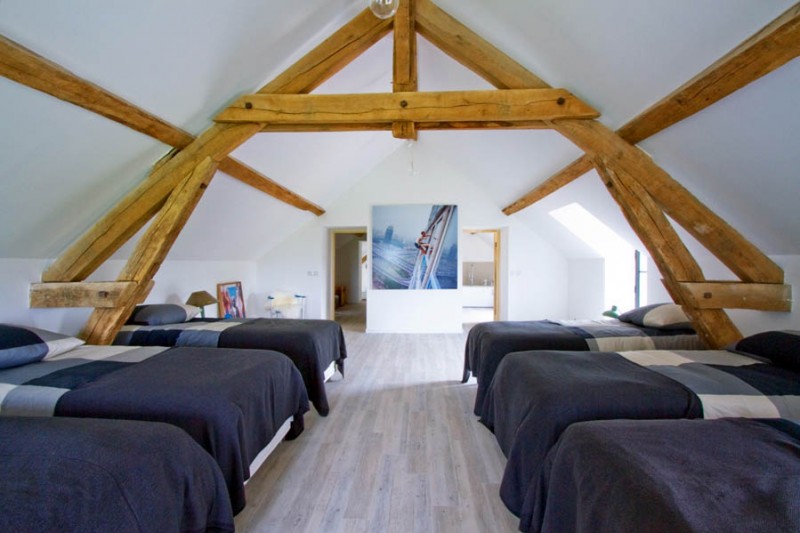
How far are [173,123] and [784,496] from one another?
352 centimetres

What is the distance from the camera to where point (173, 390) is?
1.67 metres

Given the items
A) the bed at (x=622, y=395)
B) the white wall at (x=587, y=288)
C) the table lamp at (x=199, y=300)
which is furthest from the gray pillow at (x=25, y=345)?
the white wall at (x=587, y=288)

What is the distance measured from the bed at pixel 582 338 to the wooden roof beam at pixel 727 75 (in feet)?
4.92

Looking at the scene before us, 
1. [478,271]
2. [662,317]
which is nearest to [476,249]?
[478,271]

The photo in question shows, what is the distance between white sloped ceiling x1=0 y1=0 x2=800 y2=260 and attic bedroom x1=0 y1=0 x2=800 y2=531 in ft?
0.05

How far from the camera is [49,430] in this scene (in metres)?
1.21

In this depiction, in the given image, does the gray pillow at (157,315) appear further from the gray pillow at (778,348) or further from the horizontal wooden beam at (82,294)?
the gray pillow at (778,348)

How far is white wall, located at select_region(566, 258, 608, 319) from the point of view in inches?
209

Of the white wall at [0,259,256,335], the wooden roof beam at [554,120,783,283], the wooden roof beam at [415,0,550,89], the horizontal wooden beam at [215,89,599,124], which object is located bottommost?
the white wall at [0,259,256,335]

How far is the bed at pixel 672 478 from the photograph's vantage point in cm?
87

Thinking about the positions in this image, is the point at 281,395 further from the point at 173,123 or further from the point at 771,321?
the point at 771,321

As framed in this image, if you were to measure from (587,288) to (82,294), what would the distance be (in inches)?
241

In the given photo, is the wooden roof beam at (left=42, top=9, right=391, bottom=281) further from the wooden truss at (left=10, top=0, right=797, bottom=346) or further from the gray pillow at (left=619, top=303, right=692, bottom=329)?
the gray pillow at (left=619, top=303, right=692, bottom=329)

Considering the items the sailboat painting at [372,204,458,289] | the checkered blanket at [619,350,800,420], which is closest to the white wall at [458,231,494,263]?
the sailboat painting at [372,204,458,289]
